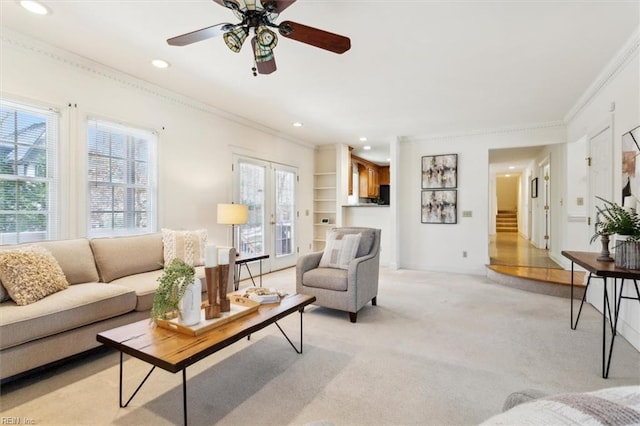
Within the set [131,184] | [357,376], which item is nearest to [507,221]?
[357,376]

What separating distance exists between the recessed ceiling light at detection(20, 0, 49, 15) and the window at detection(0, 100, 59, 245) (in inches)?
31.2

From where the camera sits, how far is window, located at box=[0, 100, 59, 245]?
255cm

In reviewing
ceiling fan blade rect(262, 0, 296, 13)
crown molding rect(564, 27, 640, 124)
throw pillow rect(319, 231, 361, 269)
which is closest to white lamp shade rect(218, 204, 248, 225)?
throw pillow rect(319, 231, 361, 269)

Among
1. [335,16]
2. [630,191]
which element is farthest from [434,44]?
[630,191]

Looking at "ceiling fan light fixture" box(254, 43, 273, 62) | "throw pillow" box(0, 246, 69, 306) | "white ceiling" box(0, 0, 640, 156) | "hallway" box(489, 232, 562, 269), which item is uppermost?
"white ceiling" box(0, 0, 640, 156)

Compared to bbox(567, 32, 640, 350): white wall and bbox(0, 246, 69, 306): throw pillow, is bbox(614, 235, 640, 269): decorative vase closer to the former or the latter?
bbox(567, 32, 640, 350): white wall

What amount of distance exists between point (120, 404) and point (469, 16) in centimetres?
336

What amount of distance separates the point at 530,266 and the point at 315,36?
5084 millimetres

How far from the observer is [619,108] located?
2.89 metres

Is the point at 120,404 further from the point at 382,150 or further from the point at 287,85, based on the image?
the point at 382,150

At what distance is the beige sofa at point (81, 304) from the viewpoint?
1.86 meters

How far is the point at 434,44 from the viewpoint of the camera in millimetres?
2607

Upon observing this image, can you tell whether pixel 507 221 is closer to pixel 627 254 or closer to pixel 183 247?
pixel 627 254

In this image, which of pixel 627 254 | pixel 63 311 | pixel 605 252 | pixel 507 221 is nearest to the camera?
pixel 63 311
